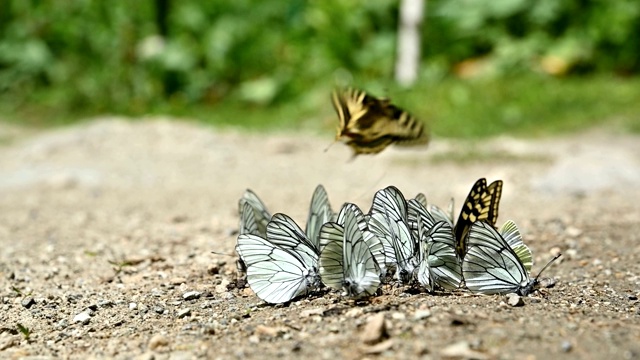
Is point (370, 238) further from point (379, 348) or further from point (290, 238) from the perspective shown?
point (379, 348)

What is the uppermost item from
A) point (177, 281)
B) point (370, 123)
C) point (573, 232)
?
point (370, 123)

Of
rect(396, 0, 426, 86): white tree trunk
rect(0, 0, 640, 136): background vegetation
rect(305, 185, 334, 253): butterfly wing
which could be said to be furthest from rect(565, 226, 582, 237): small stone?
rect(396, 0, 426, 86): white tree trunk

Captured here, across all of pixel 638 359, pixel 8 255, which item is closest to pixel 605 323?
pixel 638 359

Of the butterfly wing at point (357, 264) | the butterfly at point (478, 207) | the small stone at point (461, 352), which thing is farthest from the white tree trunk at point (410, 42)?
the small stone at point (461, 352)

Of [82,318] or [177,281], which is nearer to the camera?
[82,318]

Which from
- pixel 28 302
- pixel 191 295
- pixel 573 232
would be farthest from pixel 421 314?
pixel 573 232

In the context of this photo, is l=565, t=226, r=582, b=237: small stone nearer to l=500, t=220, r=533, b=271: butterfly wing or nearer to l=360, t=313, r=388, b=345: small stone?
l=500, t=220, r=533, b=271: butterfly wing

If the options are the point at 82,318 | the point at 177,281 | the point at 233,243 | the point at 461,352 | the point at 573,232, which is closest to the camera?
the point at 461,352
